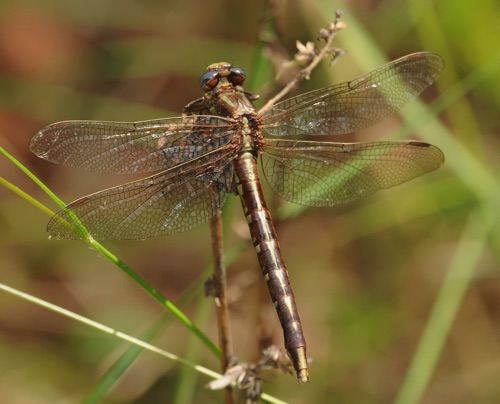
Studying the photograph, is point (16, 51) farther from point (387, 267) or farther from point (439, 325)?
point (439, 325)

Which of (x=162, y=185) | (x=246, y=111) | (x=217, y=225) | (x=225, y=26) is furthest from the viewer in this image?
(x=225, y=26)

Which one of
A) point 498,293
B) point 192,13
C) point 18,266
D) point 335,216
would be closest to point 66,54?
point 192,13

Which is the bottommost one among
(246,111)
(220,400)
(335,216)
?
(220,400)

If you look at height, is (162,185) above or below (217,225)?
above

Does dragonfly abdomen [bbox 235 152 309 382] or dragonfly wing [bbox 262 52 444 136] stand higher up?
dragonfly wing [bbox 262 52 444 136]

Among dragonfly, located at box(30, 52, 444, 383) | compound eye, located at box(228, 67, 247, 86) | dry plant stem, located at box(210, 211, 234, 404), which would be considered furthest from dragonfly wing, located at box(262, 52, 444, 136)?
dry plant stem, located at box(210, 211, 234, 404)

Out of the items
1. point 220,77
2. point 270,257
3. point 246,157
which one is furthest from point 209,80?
point 270,257

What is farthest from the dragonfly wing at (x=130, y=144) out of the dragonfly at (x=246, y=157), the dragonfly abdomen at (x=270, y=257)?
the dragonfly abdomen at (x=270, y=257)

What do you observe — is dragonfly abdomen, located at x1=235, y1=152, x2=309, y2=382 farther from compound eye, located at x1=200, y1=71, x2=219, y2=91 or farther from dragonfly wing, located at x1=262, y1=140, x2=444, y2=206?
compound eye, located at x1=200, y1=71, x2=219, y2=91
